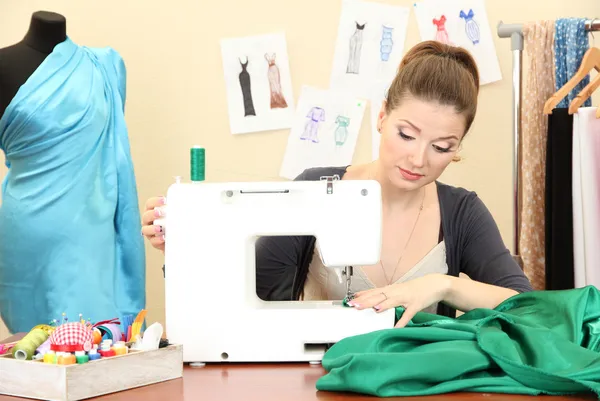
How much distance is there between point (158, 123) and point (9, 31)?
699mm

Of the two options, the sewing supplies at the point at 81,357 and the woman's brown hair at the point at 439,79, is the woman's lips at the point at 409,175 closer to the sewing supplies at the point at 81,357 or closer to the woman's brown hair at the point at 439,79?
the woman's brown hair at the point at 439,79

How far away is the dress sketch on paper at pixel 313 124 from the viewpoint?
11.0ft

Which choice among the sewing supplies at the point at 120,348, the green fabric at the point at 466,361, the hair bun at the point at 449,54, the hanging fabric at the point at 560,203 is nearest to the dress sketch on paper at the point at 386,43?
the hanging fabric at the point at 560,203

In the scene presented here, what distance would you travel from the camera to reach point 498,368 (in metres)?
1.29

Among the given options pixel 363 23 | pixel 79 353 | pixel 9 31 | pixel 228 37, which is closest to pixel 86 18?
pixel 9 31

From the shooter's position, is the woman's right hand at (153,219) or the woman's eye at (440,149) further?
the woman's eye at (440,149)

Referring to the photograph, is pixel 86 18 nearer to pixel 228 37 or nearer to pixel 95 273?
pixel 228 37

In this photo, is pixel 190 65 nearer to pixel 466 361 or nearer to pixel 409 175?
pixel 409 175

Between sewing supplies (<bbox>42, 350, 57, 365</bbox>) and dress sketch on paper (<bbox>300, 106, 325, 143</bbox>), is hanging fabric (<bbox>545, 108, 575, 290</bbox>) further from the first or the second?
sewing supplies (<bbox>42, 350, 57, 365</bbox>)

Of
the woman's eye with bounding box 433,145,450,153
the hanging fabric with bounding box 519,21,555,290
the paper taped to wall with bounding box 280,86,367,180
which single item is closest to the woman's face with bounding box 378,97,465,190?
the woman's eye with bounding box 433,145,450,153

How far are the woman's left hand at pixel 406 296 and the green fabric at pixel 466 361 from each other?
128mm

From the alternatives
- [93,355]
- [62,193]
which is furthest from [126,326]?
[62,193]

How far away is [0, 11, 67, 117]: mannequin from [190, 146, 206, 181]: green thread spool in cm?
134

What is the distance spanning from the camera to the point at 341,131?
336 centimetres
